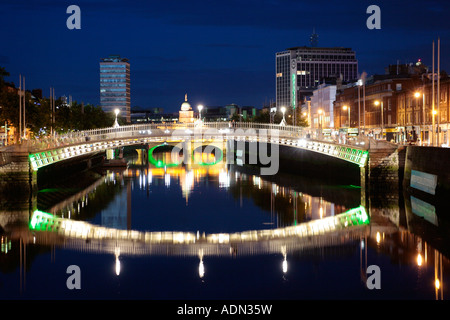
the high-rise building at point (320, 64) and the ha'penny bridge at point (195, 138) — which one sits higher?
the high-rise building at point (320, 64)

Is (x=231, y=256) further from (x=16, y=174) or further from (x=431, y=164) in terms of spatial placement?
(x=16, y=174)

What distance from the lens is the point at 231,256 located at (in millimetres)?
22719

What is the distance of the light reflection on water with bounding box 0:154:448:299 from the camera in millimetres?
18609

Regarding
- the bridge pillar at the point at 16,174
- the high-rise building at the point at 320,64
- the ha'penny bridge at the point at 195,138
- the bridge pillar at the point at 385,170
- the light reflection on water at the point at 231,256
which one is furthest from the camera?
the high-rise building at the point at 320,64

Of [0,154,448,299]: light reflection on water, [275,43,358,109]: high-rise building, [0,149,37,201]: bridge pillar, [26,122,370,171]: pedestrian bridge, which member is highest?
[275,43,358,109]: high-rise building

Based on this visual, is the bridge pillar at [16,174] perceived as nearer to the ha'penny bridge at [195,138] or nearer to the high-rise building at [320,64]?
the ha'penny bridge at [195,138]

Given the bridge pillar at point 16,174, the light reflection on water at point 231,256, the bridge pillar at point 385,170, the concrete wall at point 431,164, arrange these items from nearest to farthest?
1. the light reflection on water at point 231,256
2. the concrete wall at point 431,164
3. the bridge pillar at point 385,170
4. the bridge pillar at point 16,174

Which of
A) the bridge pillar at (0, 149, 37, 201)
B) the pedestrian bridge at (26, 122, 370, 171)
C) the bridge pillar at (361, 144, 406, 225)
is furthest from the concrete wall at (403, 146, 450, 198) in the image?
the bridge pillar at (0, 149, 37, 201)

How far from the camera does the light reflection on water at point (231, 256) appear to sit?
18609 millimetres

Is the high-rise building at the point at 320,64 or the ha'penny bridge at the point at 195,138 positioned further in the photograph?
the high-rise building at the point at 320,64

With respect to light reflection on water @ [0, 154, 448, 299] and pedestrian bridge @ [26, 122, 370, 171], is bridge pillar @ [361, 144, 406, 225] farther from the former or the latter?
pedestrian bridge @ [26, 122, 370, 171]

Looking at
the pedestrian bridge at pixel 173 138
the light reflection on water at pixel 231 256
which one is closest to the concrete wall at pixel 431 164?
the light reflection on water at pixel 231 256

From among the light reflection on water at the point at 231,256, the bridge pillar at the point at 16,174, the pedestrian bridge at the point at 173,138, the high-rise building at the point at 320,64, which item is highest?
the high-rise building at the point at 320,64
